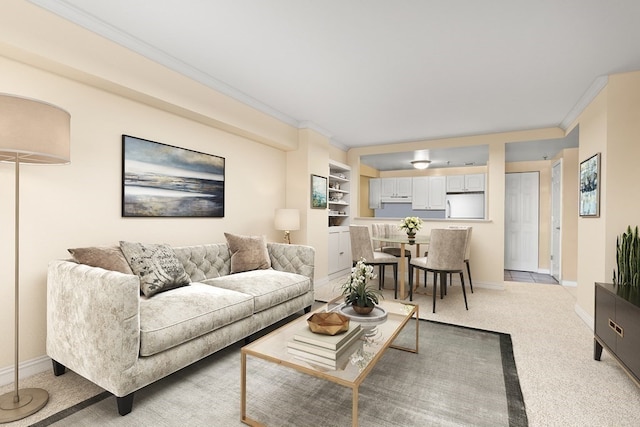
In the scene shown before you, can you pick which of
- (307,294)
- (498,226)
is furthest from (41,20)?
(498,226)

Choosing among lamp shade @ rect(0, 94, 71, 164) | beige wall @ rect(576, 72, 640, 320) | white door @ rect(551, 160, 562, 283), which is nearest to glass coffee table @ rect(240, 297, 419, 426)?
lamp shade @ rect(0, 94, 71, 164)

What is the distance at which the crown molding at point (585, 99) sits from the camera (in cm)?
307

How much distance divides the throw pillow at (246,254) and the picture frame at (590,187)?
11.2 ft

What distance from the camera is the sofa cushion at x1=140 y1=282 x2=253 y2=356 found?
75.4 inches

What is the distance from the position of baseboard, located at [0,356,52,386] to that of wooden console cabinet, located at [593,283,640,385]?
382 centimetres

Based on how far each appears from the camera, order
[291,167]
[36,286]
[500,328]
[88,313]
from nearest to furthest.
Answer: [88,313] < [36,286] < [500,328] < [291,167]

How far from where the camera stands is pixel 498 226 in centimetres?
507

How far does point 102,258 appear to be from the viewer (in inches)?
86.7

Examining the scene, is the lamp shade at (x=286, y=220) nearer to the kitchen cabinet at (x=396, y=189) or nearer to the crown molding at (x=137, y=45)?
the crown molding at (x=137, y=45)

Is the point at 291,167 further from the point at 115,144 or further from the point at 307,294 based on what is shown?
the point at 115,144

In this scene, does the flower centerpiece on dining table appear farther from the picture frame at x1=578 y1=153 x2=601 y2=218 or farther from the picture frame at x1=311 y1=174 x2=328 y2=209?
the picture frame at x1=578 y1=153 x2=601 y2=218

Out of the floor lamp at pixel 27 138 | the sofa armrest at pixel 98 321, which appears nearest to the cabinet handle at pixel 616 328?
the sofa armrest at pixel 98 321

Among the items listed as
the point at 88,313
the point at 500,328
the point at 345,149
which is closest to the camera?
the point at 88,313

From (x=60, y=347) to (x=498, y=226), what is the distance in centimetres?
545
